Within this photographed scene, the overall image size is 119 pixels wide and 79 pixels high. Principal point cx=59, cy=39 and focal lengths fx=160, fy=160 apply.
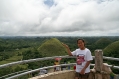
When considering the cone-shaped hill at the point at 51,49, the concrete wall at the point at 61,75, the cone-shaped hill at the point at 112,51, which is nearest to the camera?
the concrete wall at the point at 61,75

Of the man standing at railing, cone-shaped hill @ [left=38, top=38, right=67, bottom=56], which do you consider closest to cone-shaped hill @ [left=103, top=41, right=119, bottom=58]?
cone-shaped hill @ [left=38, top=38, right=67, bottom=56]

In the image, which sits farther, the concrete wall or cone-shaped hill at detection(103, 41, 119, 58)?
cone-shaped hill at detection(103, 41, 119, 58)

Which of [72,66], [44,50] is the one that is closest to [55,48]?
[44,50]

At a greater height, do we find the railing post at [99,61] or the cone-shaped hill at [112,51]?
the railing post at [99,61]

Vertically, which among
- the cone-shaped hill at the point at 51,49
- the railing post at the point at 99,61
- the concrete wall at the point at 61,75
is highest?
the railing post at the point at 99,61

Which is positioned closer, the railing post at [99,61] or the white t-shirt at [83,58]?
the white t-shirt at [83,58]

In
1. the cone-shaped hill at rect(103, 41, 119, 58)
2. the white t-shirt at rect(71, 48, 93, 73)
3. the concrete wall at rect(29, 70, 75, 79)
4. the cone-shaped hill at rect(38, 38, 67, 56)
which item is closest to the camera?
the white t-shirt at rect(71, 48, 93, 73)

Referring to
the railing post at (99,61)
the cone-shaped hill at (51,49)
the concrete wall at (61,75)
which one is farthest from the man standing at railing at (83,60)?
the cone-shaped hill at (51,49)

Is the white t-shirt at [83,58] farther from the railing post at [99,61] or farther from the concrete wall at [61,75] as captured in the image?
the concrete wall at [61,75]

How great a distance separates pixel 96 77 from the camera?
13.2ft

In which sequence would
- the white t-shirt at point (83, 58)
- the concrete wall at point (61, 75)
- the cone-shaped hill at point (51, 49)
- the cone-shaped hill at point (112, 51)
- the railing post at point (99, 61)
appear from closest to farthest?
the white t-shirt at point (83, 58)
the railing post at point (99, 61)
the concrete wall at point (61, 75)
the cone-shaped hill at point (112, 51)
the cone-shaped hill at point (51, 49)

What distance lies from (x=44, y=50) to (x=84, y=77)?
5329cm

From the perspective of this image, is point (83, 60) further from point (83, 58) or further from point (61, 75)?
point (61, 75)

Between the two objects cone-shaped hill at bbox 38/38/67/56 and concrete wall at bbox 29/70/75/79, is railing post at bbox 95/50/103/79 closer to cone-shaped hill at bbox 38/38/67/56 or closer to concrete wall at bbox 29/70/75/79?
concrete wall at bbox 29/70/75/79
